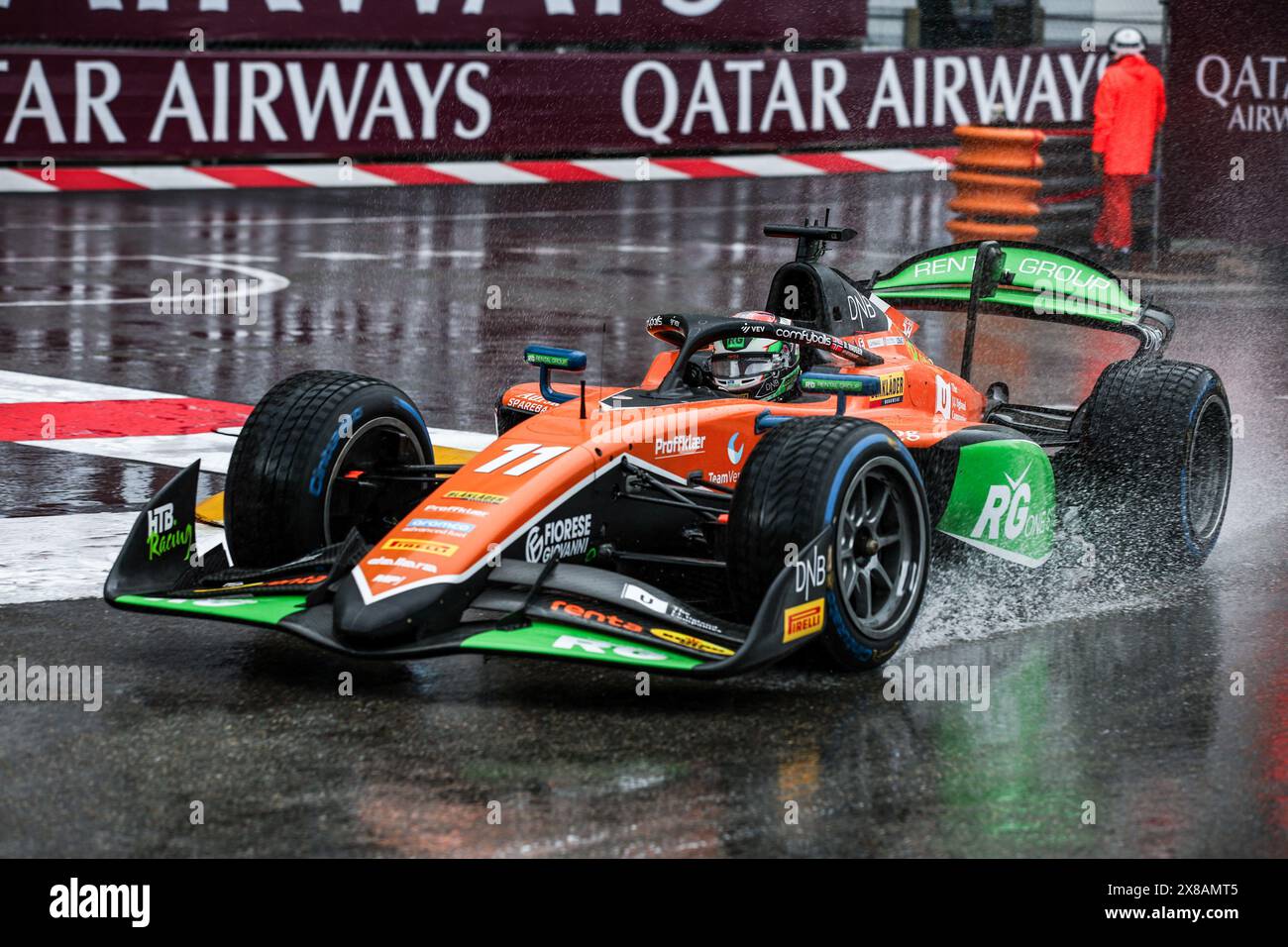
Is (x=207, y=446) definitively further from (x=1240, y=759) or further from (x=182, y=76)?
(x=182, y=76)

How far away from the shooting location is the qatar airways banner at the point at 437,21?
58.0ft

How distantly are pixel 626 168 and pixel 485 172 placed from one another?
159 centimetres

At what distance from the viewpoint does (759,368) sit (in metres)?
6.96

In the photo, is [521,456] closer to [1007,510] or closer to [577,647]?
[577,647]

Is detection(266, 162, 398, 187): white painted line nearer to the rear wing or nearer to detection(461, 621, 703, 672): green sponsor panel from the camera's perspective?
the rear wing

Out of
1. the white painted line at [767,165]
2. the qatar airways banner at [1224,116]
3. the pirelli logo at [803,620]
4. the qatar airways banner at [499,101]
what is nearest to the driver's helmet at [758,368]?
the pirelli logo at [803,620]

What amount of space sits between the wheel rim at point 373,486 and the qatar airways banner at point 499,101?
11.6 m

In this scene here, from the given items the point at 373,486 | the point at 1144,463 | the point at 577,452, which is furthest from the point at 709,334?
the point at 1144,463

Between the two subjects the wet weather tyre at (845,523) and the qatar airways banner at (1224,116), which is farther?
the qatar airways banner at (1224,116)

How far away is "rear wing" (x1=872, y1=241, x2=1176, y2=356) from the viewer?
320 inches

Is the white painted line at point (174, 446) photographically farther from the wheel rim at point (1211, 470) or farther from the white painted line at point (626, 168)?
the white painted line at point (626, 168)

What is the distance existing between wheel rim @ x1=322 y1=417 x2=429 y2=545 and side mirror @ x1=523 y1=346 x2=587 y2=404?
0.49 meters
